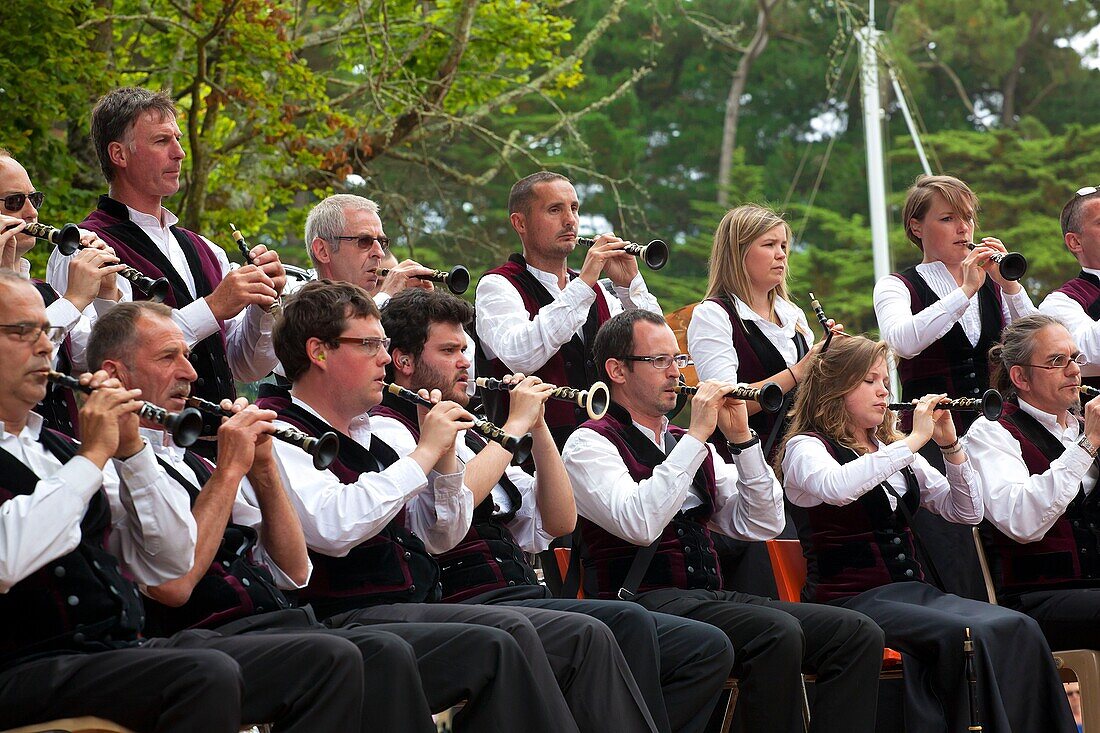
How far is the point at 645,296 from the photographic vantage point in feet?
19.4

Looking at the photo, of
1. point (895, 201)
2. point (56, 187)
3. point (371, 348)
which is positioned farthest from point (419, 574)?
point (895, 201)

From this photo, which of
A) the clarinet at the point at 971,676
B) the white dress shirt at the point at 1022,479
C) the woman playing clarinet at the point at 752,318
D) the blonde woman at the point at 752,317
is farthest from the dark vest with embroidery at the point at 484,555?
the white dress shirt at the point at 1022,479

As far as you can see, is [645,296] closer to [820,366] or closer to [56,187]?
[820,366]

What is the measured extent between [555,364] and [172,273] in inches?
56.9

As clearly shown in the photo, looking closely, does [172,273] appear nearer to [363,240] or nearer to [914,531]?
[363,240]

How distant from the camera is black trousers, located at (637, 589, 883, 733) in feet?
14.8

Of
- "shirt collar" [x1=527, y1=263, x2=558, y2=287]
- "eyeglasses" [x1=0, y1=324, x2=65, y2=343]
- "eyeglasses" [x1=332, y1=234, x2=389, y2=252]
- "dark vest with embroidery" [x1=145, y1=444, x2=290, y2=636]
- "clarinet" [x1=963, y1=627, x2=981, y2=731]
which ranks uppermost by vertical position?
"eyeglasses" [x1=332, y1=234, x2=389, y2=252]

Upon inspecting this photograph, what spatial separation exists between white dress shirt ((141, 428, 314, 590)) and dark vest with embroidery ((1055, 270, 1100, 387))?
11.7ft

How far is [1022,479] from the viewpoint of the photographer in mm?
5207

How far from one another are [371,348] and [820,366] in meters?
1.87

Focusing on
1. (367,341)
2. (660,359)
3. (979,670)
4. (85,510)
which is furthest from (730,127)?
(85,510)

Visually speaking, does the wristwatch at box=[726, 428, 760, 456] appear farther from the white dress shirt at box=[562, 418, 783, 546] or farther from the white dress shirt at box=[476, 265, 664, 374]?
the white dress shirt at box=[476, 265, 664, 374]

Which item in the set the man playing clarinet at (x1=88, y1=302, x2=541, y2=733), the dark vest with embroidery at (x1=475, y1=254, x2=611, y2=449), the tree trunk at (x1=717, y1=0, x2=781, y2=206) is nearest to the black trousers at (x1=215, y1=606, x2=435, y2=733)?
the man playing clarinet at (x1=88, y1=302, x2=541, y2=733)

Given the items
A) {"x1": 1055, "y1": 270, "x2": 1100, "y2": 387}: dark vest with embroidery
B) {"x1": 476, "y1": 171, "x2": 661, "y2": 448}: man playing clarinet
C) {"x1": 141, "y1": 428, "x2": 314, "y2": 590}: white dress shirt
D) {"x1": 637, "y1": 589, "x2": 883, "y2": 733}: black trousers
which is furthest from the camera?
{"x1": 1055, "y1": 270, "x2": 1100, "y2": 387}: dark vest with embroidery
